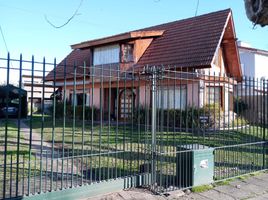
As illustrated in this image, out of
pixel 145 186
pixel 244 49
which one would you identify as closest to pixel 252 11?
pixel 145 186

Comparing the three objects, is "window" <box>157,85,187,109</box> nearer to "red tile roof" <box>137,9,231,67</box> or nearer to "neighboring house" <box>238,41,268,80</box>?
"red tile roof" <box>137,9,231,67</box>

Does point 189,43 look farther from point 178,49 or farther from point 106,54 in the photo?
point 106,54

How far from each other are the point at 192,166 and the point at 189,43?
15626 millimetres

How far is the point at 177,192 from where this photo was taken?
5.91 m

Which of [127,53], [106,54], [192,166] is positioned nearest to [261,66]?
[127,53]

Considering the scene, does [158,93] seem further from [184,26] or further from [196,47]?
[184,26]

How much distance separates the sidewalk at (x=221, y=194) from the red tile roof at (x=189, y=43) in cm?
1165

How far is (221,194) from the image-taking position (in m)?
6.02

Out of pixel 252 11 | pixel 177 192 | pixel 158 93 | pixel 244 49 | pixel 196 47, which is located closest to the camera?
pixel 252 11

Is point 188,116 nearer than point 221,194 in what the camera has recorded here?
No

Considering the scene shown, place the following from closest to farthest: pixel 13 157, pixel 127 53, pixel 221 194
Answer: pixel 221 194, pixel 13 157, pixel 127 53

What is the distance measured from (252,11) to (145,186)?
445 centimetres

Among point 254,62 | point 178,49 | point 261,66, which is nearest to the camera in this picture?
point 178,49

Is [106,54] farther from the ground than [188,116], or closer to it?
farther from the ground
